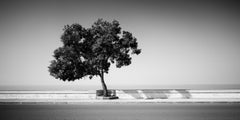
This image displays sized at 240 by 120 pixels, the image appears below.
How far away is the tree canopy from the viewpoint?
3656 cm

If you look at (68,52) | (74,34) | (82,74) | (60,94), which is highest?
(74,34)

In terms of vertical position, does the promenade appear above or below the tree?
below

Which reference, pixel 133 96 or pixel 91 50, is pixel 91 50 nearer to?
pixel 91 50

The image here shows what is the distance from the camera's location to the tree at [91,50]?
3656 centimetres

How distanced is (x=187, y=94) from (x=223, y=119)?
17476 mm

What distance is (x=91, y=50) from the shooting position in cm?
3822

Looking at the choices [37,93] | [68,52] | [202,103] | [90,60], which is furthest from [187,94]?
[37,93]

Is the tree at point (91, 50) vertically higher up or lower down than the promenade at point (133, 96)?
higher up

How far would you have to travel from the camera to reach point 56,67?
121 ft

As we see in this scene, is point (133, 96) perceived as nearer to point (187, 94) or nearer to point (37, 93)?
point (187, 94)

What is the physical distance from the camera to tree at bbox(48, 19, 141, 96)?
36562 mm

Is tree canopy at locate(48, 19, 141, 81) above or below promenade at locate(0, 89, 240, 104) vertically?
above

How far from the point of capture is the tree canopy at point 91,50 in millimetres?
36562

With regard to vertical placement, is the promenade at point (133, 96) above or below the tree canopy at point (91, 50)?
below
